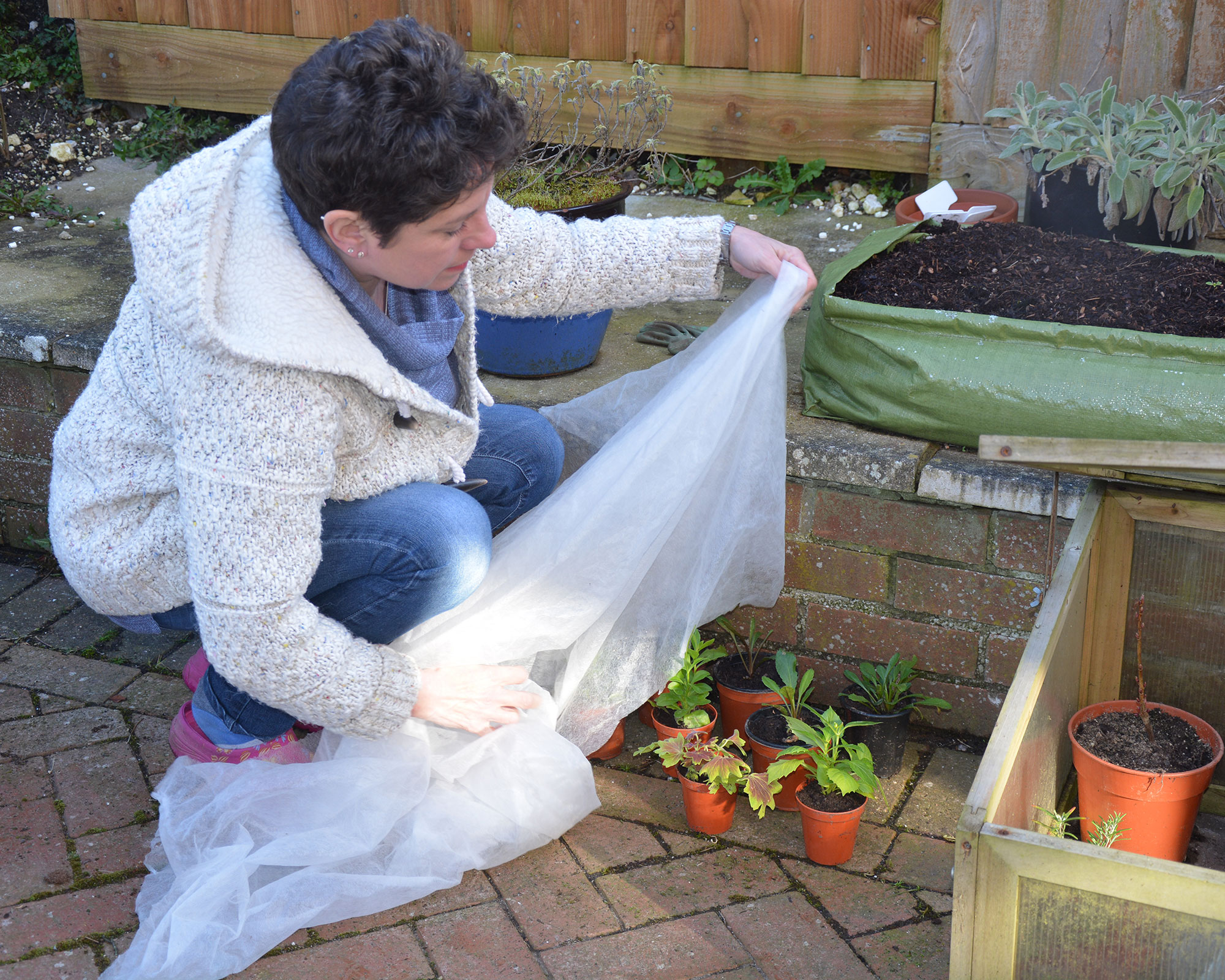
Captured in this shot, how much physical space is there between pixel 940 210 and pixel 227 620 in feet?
6.04

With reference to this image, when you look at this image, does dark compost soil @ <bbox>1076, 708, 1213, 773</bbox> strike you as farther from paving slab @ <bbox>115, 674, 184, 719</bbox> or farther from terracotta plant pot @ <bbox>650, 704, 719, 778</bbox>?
paving slab @ <bbox>115, 674, 184, 719</bbox>

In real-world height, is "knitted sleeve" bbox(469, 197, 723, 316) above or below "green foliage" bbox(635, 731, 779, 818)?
above

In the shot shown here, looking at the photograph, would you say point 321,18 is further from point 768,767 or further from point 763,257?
point 768,767

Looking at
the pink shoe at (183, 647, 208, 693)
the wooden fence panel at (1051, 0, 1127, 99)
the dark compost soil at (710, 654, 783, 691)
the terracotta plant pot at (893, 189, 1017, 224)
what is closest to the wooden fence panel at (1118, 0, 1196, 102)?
the wooden fence panel at (1051, 0, 1127, 99)

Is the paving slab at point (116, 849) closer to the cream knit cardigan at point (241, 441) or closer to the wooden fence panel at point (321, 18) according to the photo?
the cream knit cardigan at point (241, 441)

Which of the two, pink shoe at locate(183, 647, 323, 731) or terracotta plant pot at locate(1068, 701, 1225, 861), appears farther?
pink shoe at locate(183, 647, 323, 731)

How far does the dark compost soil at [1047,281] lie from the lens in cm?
208

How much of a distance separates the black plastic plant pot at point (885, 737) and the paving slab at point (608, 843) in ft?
1.29

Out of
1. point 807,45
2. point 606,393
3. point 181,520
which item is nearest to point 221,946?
point 181,520

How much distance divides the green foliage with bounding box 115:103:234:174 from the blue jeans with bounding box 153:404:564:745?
9.18ft

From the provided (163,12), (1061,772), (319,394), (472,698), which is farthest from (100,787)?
(163,12)

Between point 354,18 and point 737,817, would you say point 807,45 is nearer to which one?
point 354,18

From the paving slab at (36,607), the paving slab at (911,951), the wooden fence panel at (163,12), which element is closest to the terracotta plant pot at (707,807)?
the paving slab at (911,951)

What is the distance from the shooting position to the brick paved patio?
71.6 inches
